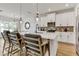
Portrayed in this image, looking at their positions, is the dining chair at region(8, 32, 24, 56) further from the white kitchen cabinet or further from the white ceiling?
the white kitchen cabinet

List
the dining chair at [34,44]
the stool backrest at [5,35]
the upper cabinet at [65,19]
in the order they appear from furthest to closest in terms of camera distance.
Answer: the stool backrest at [5,35] → the upper cabinet at [65,19] → the dining chair at [34,44]

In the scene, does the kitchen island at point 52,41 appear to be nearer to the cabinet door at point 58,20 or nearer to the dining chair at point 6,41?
the cabinet door at point 58,20

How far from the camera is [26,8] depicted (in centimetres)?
231

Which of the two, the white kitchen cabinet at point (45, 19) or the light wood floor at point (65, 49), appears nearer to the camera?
the light wood floor at point (65, 49)

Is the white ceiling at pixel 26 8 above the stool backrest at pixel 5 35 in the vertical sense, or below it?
above

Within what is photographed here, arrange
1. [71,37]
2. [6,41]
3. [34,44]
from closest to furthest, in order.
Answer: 1. [34,44]
2. [71,37]
3. [6,41]

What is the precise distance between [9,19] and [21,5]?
1.53 feet

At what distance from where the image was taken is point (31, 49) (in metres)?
2.00

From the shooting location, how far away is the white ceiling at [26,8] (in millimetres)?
2214

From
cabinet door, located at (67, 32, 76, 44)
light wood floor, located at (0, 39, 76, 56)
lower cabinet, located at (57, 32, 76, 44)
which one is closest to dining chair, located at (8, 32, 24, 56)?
light wood floor, located at (0, 39, 76, 56)

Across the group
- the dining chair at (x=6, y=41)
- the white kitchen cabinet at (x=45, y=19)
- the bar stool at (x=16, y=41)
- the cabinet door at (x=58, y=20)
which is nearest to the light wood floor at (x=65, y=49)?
the dining chair at (x=6, y=41)

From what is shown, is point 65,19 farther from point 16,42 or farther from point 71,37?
point 16,42

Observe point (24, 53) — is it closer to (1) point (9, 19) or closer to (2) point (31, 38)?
(2) point (31, 38)

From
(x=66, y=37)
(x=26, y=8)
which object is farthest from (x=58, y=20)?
(x=26, y=8)
